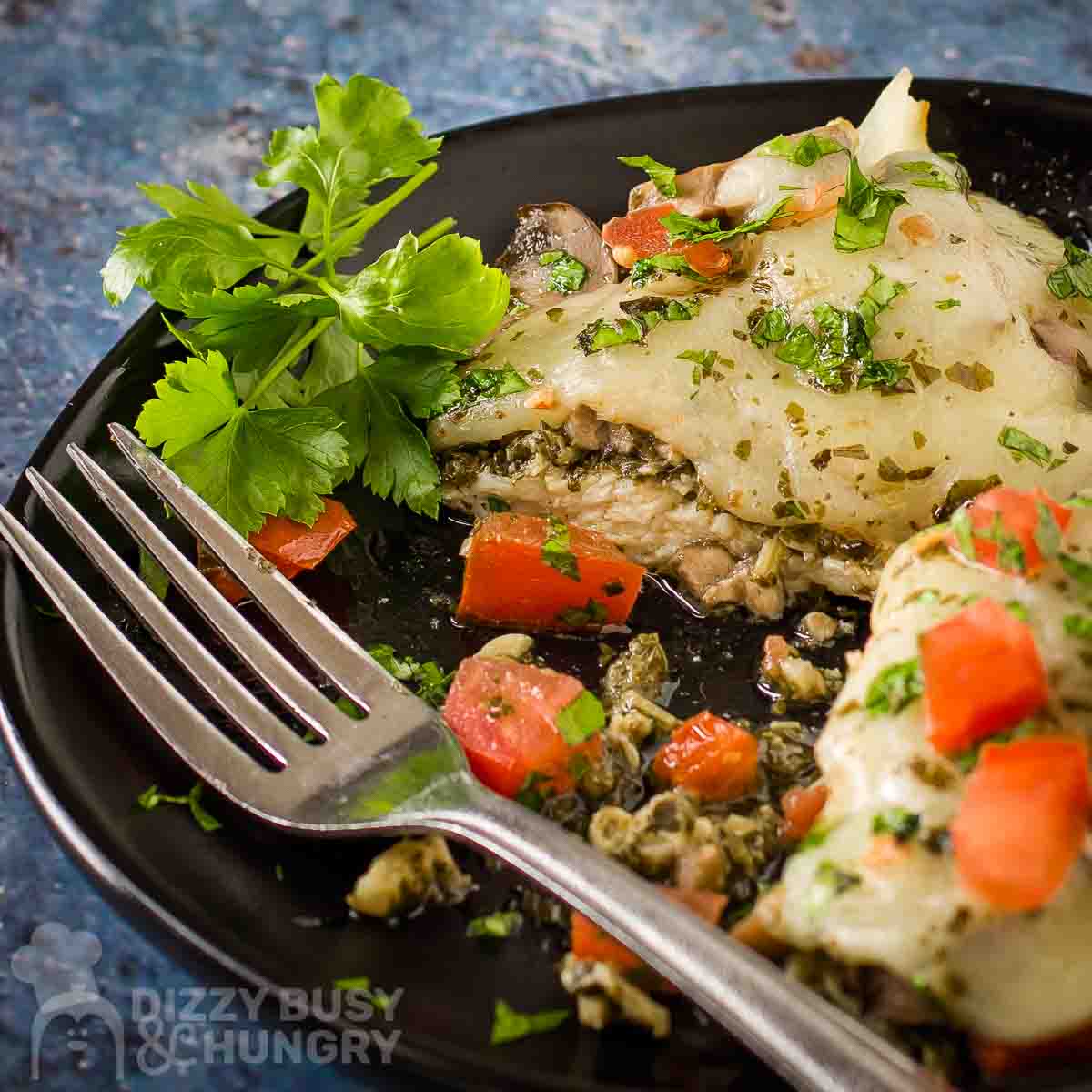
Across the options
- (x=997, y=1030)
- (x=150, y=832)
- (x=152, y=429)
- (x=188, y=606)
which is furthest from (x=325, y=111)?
(x=997, y=1030)

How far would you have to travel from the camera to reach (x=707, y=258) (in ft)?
11.7

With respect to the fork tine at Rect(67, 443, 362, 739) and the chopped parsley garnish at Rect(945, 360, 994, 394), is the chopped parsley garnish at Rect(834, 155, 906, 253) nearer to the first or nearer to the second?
the chopped parsley garnish at Rect(945, 360, 994, 394)

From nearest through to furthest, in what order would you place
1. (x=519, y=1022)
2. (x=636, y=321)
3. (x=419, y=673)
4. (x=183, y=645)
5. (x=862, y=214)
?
(x=519, y=1022) → (x=183, y=645) → (x=419, y=673) → (x=862, y=214) → (x=636, y=321)

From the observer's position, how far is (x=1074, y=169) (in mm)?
4375

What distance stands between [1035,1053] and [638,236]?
2.20 meters

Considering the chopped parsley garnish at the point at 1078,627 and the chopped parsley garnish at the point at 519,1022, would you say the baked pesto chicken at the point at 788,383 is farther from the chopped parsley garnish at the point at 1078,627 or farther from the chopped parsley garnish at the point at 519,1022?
the chopped parsley garnish at the point at 519,1022

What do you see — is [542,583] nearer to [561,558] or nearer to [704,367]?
[561,558]

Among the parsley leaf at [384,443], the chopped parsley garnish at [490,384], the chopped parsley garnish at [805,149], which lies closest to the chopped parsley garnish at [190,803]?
the parsley leaf at [384,443]

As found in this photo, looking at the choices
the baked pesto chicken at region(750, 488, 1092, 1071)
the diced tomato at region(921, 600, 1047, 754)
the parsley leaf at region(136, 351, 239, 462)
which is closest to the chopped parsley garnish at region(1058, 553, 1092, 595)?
the baked pesto chicken at region(750, 488, 1092, 1071)

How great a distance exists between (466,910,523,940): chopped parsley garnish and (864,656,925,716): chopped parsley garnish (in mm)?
745

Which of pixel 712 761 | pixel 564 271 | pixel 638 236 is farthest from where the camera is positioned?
pixel 564 271

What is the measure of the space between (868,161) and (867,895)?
2.29m

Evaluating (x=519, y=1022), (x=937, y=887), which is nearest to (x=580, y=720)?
(x=519, y=1022)

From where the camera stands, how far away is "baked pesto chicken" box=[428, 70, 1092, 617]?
3301 millimetres
